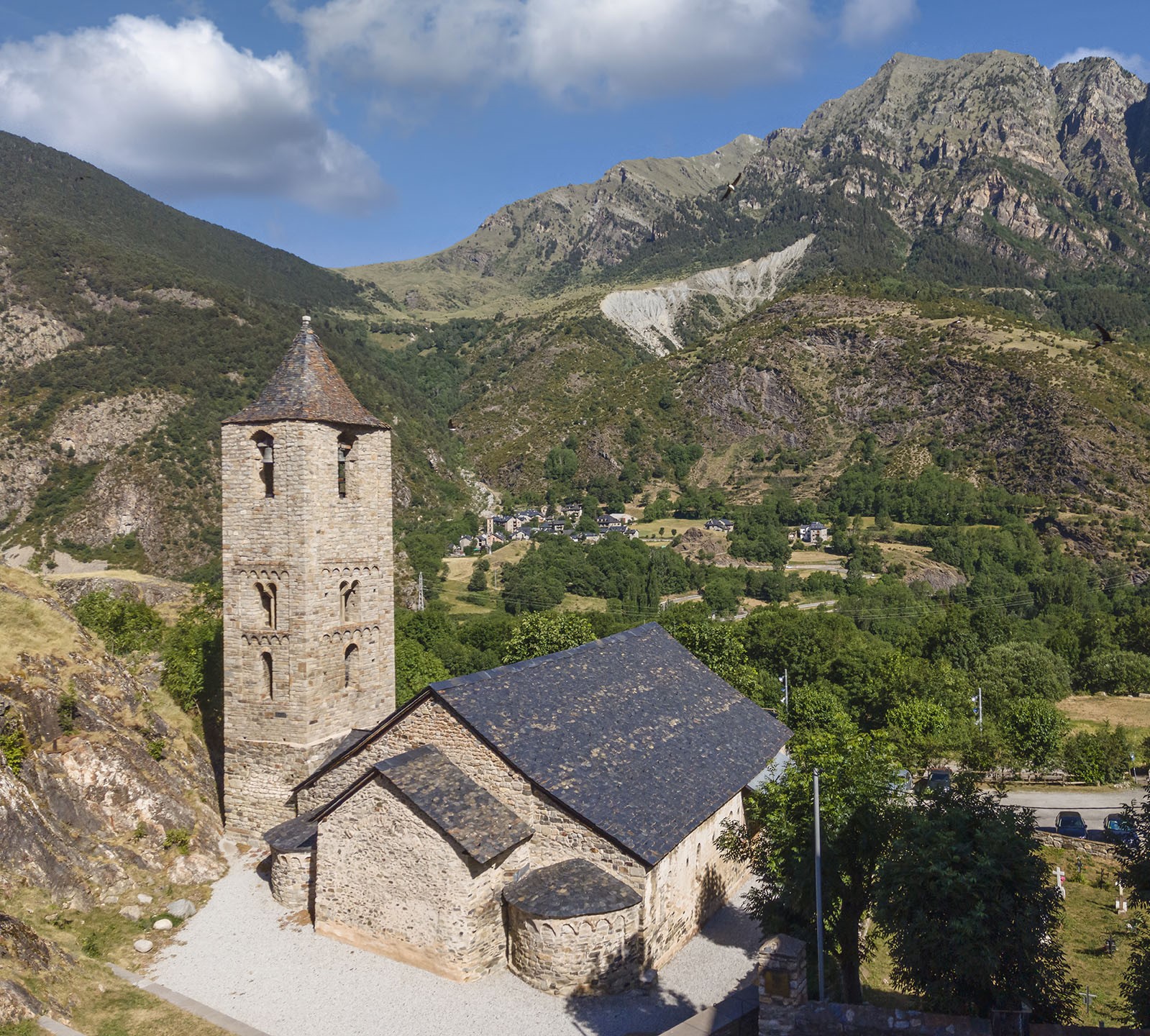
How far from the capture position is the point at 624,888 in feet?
57.4

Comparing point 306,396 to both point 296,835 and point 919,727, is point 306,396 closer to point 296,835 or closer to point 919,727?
point 296,835

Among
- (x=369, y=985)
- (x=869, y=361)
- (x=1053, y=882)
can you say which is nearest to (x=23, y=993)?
(x=369, y=985)

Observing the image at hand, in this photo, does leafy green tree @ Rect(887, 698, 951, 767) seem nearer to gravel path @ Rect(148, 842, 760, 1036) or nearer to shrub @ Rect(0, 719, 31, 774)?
gravel path @ Rect(148, 842, 760, 1036)

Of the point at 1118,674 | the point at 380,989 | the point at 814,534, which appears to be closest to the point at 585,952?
the point at 380,989

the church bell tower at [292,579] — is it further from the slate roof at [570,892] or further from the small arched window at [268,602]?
the slate roof at [570,892]

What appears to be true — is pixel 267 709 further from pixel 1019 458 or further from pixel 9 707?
pixel 1019 458

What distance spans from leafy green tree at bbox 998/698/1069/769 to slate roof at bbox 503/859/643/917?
2661 centimetres

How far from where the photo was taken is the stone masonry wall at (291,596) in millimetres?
23906

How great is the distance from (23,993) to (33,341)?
400ft

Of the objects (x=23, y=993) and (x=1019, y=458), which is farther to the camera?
(x=1019, y=458)

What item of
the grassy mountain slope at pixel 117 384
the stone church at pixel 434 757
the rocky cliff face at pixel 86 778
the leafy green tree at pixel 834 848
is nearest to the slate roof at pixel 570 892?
the stone church at pixel 434 757

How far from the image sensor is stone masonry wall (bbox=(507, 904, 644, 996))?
1722 centimetres

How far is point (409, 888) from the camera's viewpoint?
18.3m

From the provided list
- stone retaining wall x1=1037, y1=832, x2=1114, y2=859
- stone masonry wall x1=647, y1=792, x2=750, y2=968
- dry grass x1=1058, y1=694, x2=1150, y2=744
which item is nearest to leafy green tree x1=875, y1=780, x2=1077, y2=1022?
stone masonry wall x1=647, y1=792, x2=750, y2=968
